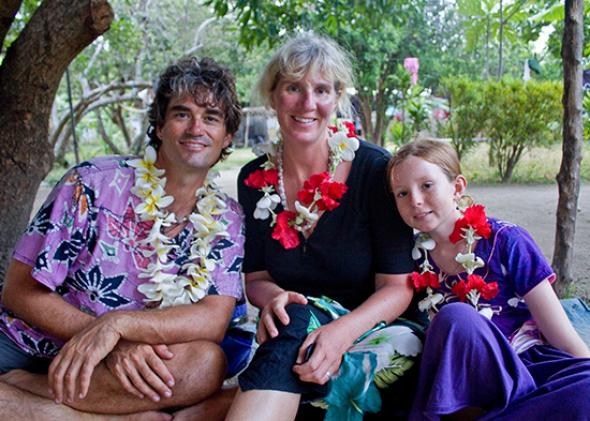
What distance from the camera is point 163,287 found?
2229 millimetres

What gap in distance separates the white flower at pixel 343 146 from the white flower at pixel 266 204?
31 cm

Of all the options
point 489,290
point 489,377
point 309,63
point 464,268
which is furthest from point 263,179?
point 489,377

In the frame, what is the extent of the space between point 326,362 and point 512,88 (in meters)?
9.15

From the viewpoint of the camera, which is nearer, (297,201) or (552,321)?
(552,321)

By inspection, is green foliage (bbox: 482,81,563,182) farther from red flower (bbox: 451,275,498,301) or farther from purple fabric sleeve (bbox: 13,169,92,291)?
purple fabric sleeve (bbox: 13,169,92,291)

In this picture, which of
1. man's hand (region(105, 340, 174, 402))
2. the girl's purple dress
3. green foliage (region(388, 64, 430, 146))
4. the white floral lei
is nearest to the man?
man's hand (region(105, 340, 174, 402))

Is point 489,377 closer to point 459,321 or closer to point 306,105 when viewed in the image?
point 459,321

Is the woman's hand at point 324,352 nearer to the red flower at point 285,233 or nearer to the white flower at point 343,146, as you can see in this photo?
the red flower at point 285,233

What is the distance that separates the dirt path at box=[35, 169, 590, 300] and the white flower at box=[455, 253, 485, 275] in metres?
2.48

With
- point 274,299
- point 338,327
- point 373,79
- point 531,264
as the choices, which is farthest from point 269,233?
point 373,79

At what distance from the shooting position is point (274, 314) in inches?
82.7

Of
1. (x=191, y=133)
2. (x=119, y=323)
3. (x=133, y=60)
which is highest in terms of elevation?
(x=133, y=60)

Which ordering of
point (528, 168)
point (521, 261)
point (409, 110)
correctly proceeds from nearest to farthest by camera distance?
1. point (521, 261)
2. point (528, 168)
3. point (409, 110)

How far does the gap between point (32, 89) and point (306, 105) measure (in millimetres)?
1817
